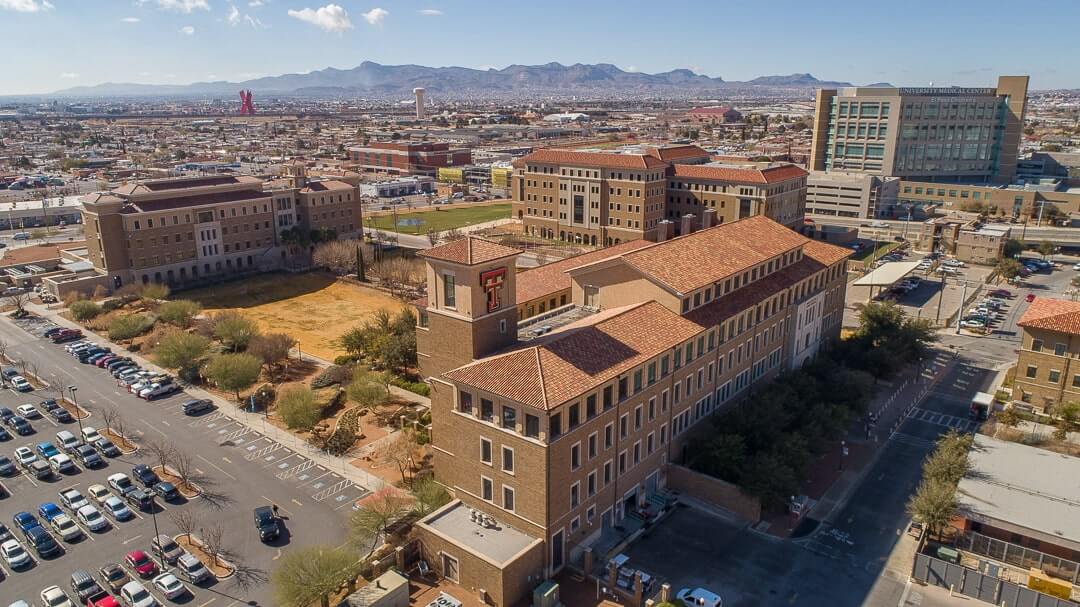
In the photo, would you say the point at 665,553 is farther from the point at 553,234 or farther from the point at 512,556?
the point at 553,234

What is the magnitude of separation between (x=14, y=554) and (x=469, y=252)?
119ft

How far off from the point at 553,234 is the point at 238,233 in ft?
195

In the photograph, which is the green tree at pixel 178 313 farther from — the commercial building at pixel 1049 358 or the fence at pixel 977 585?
the commercial building at pixel 1049 358

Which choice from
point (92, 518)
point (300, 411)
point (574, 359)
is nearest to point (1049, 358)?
point (574, 359)

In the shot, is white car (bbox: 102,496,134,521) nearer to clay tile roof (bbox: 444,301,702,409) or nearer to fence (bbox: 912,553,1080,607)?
clay tile roof (bbox: 444,301,702,409)

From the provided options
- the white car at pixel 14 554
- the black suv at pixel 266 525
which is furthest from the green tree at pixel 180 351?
the black suv at pixel 266 525

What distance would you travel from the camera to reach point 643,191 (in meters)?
128

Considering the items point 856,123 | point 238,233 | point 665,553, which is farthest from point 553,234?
point 665,553

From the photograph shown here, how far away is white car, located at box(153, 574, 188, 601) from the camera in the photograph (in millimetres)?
43125

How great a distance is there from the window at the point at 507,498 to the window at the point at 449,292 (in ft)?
43.9

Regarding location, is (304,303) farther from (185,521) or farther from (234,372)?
(185,521)

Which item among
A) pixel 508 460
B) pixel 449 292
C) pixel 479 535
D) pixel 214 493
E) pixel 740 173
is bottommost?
pixel 214 493

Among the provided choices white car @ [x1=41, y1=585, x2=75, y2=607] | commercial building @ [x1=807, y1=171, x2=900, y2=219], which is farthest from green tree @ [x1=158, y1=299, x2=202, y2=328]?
commercial building @ [x1=807, y1=171, x2=900, y2=219]

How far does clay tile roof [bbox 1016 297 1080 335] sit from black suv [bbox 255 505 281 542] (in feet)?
226
